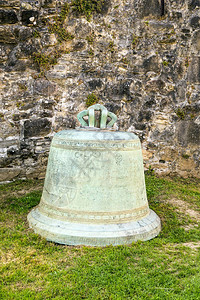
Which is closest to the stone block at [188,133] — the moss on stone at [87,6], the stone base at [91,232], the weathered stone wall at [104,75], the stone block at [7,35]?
the weathered stone wall at [104,75]

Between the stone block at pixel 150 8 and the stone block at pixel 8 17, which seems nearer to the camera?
the stone block at pixel 8 17

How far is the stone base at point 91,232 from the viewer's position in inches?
113

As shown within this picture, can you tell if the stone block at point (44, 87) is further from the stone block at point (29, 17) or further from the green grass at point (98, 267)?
the green grass at point (98, 267)

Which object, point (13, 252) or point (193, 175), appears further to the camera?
point (193, 175)

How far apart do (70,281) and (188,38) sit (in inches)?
190

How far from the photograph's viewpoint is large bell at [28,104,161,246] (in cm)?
293

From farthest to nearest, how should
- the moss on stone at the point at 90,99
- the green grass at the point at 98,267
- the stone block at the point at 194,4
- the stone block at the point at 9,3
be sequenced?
the stone block at the point at 194,4, the moss on stone at the point at 90,99, the stone block at the point at 9,3, the green grass at the point at 98,267

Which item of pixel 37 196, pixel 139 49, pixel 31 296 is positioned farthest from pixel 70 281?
pixel 139 49

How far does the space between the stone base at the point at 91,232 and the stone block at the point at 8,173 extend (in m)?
1.90

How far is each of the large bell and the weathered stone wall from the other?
189cm

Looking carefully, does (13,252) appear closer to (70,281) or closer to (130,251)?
(70,281)

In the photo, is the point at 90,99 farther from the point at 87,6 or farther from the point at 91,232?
the point at 91,232

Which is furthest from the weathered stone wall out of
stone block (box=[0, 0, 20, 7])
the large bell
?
the large bell

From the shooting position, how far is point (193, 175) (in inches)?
217
